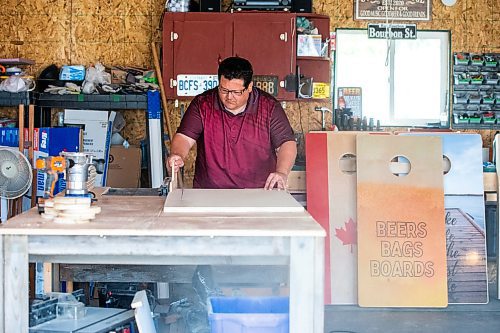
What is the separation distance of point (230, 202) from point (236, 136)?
1.23 meters

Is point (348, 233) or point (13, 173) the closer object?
point (348, 233)

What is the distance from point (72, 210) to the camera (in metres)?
2.62

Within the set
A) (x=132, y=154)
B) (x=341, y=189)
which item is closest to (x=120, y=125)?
(x=132, y=154)

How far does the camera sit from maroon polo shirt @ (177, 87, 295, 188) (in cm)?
422

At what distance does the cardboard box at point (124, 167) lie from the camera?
6.64 meters

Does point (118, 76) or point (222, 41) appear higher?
point (222, 41)

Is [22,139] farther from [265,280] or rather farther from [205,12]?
[265,280]

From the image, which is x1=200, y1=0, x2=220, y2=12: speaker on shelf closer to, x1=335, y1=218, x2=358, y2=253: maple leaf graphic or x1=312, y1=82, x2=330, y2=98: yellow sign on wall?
x1=312, y1=82, x2=330, y2=98: yellow sign on wall

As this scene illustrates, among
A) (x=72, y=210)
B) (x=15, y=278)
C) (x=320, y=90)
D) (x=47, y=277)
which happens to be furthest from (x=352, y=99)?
(x=15, y=278)

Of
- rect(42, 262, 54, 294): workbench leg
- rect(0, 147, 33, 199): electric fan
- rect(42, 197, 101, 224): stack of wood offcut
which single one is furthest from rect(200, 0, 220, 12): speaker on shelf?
rect(42, 197, 101, 224): stack of wood offcut

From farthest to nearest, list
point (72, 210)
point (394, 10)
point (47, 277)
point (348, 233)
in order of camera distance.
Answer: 1. point (394, 10)
2. point (348, 233)
3. point (47, 277)
4. point (72, 210)

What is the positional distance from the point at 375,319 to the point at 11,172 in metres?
2.86

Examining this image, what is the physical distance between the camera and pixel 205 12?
6637mm

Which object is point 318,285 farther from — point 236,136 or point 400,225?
point 400,225
